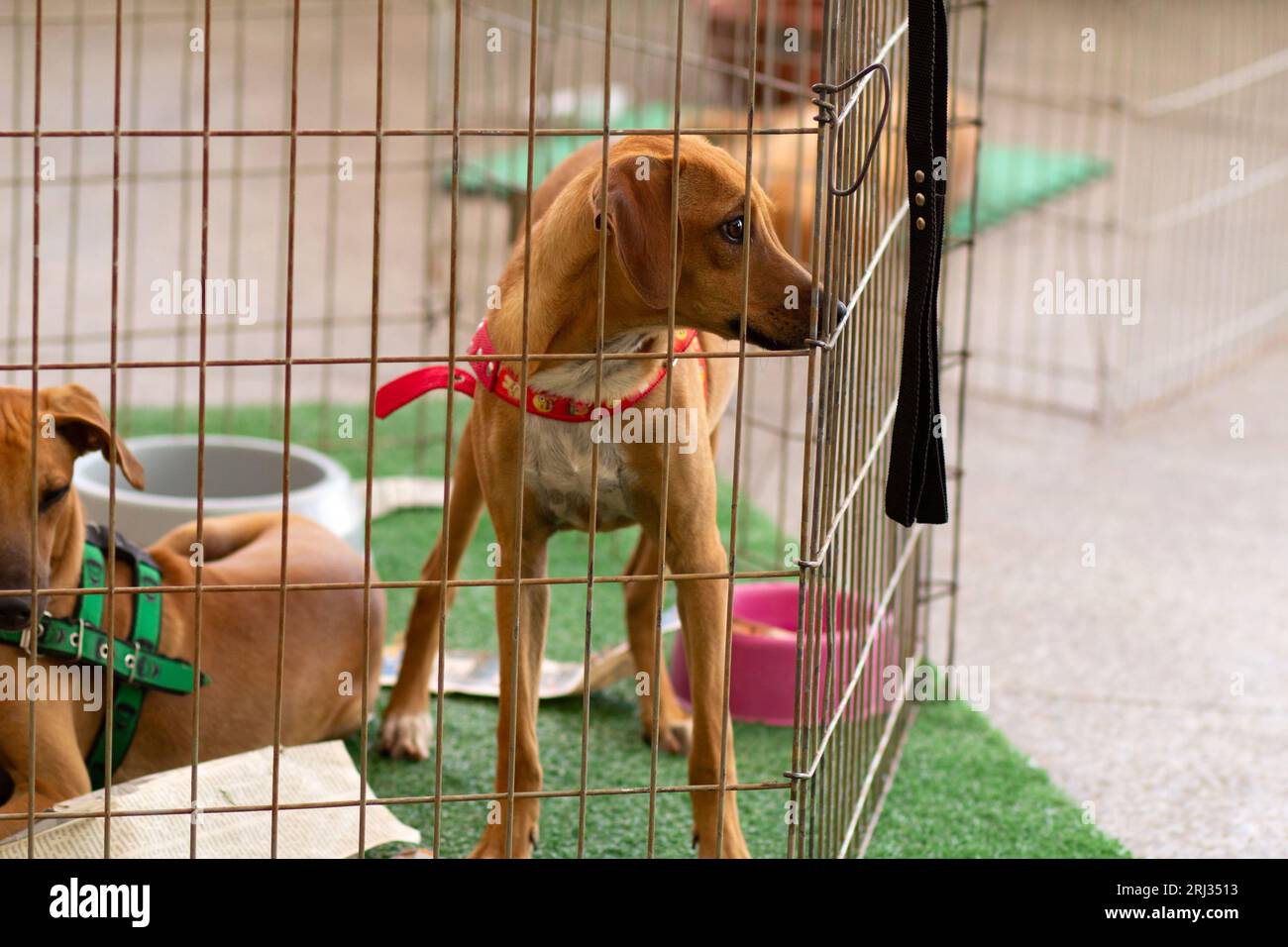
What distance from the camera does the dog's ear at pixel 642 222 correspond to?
6.82 feet

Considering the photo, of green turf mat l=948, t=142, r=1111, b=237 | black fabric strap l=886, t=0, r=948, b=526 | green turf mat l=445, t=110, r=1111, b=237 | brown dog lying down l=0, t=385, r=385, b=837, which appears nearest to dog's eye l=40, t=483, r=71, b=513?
brown dog lying down l=0, t=385, r=385, b=837

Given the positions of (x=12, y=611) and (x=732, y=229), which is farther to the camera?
(x=12, y=611)

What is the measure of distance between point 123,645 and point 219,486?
1233 mm

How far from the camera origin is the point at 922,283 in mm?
2020

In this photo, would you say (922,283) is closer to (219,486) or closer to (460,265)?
(219,486)

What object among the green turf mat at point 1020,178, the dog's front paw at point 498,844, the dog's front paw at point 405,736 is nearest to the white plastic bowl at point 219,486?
the dog's front paw at point 405,736

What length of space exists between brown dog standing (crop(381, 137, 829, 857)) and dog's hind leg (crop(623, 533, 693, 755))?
1.00ft

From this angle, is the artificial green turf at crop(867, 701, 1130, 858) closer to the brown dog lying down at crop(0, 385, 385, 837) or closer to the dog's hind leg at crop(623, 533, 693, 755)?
the dog's hind leg at crop(623, 533, 693, 755)

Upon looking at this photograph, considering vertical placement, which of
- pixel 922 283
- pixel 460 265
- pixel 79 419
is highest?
pixel 922 283

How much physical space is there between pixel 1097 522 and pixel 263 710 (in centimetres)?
250

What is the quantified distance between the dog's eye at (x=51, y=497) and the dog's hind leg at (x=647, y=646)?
993mm

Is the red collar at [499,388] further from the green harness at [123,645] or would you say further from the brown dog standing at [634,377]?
the green harness at [123,645]

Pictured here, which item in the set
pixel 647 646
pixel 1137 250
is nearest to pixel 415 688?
pixel 647 646

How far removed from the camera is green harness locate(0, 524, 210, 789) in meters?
2.44
